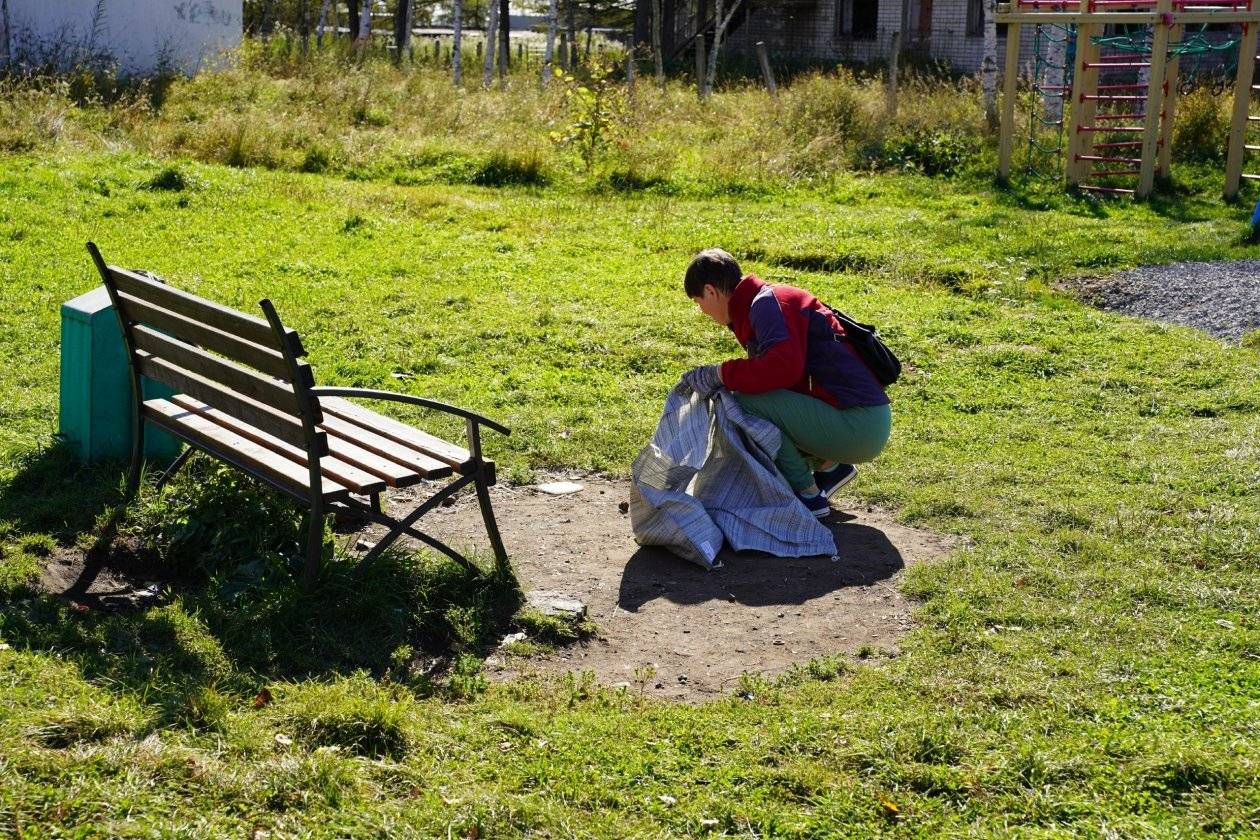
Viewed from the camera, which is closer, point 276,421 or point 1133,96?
point 276,421

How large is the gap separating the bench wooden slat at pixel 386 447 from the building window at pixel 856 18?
33.4 m

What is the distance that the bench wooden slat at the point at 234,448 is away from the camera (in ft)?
15.9

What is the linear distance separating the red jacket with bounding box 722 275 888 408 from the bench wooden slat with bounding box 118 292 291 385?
1.98m

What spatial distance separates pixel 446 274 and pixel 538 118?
29.7 ft

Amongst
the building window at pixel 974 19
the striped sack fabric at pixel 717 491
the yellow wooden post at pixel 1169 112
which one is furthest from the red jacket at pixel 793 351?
the building window at pixel 974 19

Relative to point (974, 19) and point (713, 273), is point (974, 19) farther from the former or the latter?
point (713, 273)

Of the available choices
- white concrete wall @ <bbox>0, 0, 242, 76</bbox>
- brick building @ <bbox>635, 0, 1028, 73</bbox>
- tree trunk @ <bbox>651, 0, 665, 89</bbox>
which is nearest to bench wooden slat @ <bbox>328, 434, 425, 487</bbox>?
white concrete wall @ <bbox>0, 0, 242, 76</bbox>

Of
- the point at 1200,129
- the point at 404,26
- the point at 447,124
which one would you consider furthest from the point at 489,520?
the point at 404,26

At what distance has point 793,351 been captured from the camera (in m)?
5.73

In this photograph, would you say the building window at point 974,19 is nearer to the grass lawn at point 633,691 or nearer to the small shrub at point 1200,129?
the small shrub at point 1200,129

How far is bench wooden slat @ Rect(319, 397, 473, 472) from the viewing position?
5062mm

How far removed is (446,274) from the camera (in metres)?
11.2

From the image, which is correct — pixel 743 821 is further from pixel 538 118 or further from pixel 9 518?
pixel 538 118

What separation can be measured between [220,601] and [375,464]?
0.70 m
